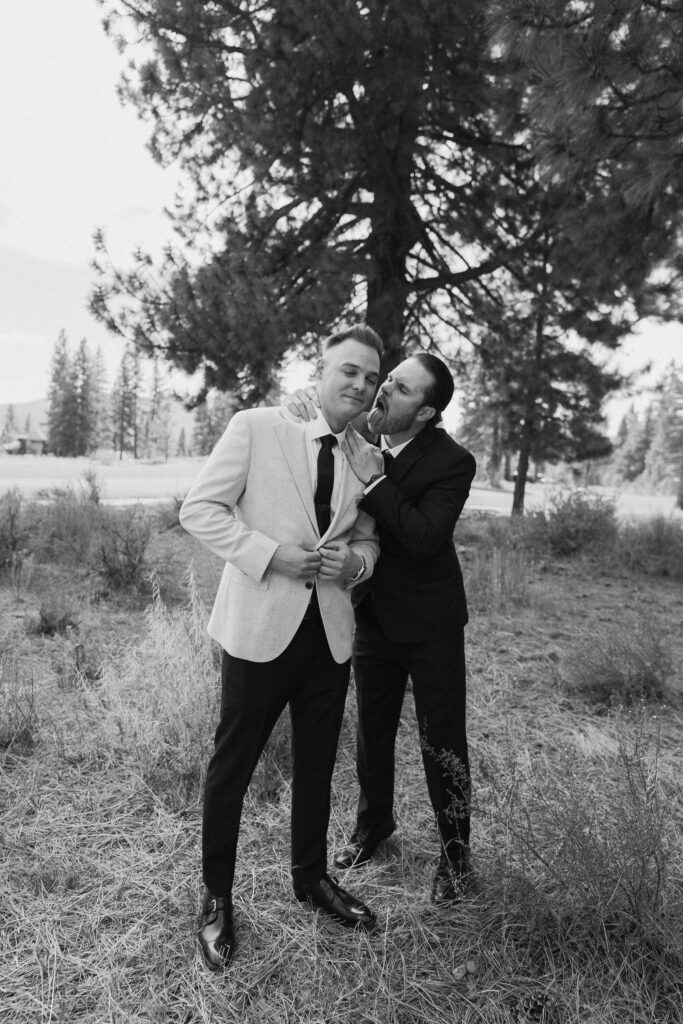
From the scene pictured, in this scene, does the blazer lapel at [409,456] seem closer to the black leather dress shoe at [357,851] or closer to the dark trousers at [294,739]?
the dark trousers at [294,739]

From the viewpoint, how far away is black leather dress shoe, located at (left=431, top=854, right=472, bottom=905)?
2.32 metres

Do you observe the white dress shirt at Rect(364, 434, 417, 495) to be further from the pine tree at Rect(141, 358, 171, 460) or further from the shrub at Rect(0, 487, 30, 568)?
the pine tree at Rect(141, 358, 171, 460)

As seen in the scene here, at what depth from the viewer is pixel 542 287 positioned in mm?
9578

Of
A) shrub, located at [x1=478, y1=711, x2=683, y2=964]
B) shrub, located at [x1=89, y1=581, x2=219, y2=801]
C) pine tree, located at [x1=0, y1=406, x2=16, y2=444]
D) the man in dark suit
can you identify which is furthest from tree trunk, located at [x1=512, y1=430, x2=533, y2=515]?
pine tree, located at [x1=0, y1=406, x2=16, y2=444]

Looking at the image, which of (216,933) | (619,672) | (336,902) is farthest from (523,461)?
(216,933)

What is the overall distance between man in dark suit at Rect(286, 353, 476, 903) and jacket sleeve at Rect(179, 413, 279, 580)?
0.27 metres

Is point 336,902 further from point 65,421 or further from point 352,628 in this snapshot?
point 65,421

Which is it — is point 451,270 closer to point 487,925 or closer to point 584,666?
point 584,666

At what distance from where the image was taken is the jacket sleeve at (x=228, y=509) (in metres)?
2.02

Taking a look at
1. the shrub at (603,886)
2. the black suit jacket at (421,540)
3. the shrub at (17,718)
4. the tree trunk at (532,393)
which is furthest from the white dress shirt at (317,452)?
the tree trunk at (532,393)

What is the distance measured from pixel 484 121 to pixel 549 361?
501 cm

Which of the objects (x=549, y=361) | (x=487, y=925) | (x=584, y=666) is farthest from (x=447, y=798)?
(x=549, y=361)

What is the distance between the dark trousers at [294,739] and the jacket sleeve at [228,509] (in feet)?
0.99

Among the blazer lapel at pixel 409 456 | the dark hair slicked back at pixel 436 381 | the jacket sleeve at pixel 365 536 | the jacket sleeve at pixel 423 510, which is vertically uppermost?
the dark hair slicked back at pixel 436 381
